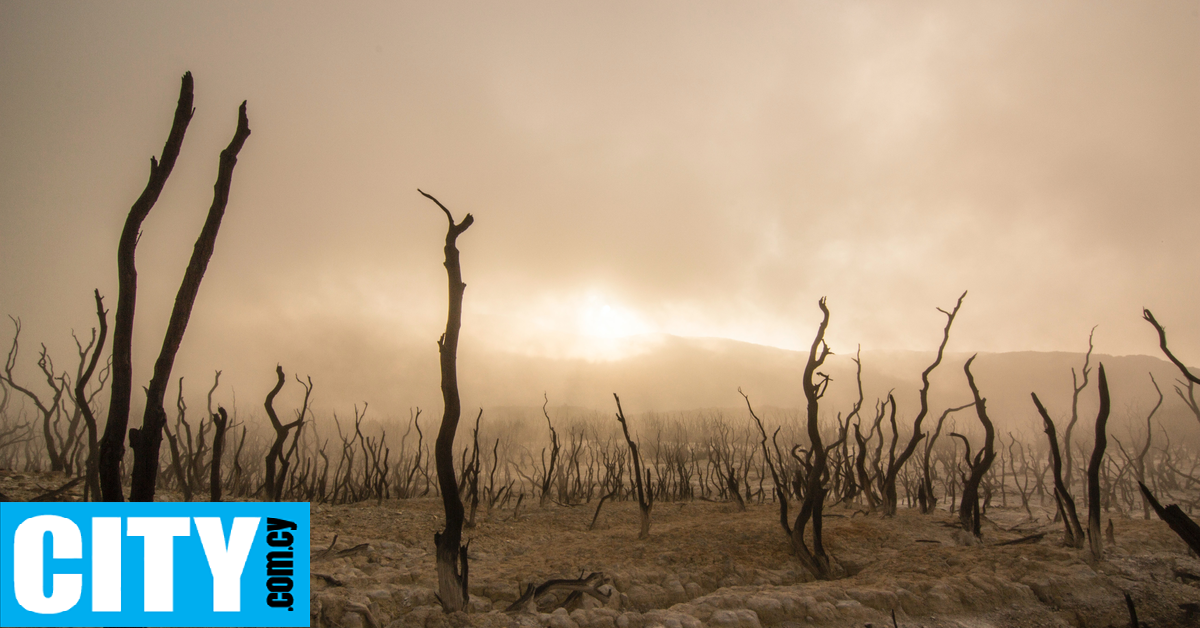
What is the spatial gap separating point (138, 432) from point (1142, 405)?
78952 millimetres

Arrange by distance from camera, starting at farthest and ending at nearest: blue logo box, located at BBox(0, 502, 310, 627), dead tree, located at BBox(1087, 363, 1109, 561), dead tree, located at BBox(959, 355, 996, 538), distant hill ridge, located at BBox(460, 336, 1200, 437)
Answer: distant hill ridge, located at BBox(460, 336, 1200, 437) → dead tree, located at BBox(959, 355, 996, 538) → dead tree, located at BBox(1087, 363, 1109, 561) → blue logo box, located at BBox(0, 502, 310, 627)

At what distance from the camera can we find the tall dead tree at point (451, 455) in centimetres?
396

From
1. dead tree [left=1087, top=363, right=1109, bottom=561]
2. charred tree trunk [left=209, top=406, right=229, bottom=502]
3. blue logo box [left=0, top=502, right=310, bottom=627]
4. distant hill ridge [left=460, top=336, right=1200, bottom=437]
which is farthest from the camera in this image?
distant hill ridge [left=460, top=336, right=1200, bottom=437]

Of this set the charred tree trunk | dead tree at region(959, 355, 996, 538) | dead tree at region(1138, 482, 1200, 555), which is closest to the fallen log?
the charred tree trunk

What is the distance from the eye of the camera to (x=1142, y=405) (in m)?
53.3

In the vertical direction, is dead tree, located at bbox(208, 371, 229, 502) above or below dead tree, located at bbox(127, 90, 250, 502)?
below

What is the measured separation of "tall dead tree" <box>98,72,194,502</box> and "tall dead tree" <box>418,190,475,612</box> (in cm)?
169

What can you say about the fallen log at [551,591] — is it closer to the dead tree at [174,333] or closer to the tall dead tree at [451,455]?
the tall dead tree at [451,455]

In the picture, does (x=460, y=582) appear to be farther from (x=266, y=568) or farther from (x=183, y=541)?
(x=183, y=541)

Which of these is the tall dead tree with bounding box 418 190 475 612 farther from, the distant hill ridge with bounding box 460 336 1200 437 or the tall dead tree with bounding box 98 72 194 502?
the distant hill ridge with bounding box 460 336 1200 437

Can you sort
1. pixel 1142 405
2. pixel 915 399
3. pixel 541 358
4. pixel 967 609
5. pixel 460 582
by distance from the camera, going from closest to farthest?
pixel 460 582
pixel 967 609
pixel 1142 405
pixel 915 399
pixel 541 358

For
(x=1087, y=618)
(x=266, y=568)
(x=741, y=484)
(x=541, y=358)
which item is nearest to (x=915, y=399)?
(x=541, y=358)

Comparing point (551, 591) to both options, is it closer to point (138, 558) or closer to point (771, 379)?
point (138, 558)

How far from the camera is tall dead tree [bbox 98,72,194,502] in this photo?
10.4 feet
